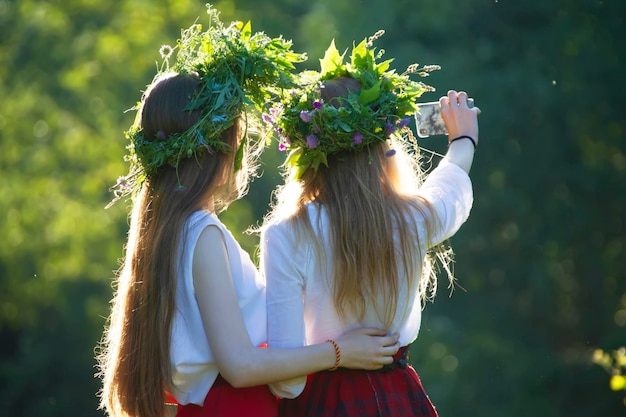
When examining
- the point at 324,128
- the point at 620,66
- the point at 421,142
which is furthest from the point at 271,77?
the point at 620,66

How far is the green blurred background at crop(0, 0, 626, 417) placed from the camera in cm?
1021

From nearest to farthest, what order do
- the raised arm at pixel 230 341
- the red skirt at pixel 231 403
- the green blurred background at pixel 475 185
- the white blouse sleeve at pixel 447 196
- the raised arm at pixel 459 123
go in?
1. the raised arm at pixel 230 341
2. the red skirt at pixel 231 403
3. the white blouse sleeve at pixel 447 196
4. the raised arm at pixel 459 123
5. the green blurred background at pixel 475 185

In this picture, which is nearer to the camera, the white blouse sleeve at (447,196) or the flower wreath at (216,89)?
the flower wreath at (216,89)

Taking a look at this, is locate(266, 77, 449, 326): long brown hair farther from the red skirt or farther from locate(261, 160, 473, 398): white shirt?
the red skirt

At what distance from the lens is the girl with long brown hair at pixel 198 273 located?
2.72 meters

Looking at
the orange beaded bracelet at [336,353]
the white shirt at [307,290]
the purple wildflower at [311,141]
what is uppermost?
the purple wildflower at [311,141]

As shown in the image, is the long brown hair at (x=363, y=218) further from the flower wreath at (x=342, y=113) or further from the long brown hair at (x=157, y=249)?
the long brown hair at (x=157, y=249)

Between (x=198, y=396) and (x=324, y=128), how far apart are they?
93 centimetres

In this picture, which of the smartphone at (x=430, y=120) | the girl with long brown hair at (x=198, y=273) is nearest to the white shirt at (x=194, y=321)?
the girl with long brown hair at (x=198, y=273)

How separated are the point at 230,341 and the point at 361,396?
0.48 m

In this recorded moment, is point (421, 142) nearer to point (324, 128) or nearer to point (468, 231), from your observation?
point (468, 231)

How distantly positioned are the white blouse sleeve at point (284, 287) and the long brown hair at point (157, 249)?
10.7 inches

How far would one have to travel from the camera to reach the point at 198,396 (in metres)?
2.80

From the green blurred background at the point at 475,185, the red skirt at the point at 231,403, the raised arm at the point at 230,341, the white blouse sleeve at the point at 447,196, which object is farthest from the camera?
the green blurred background at the point at 475,185
